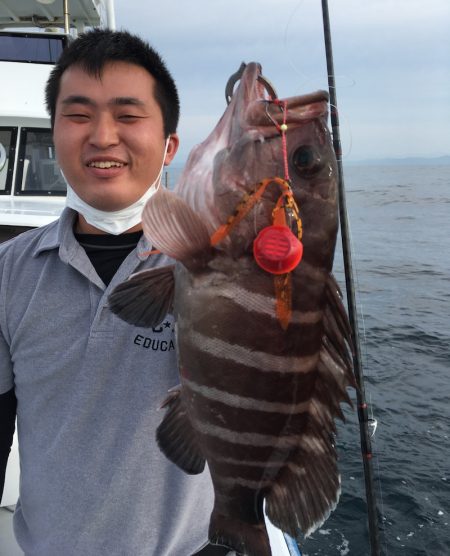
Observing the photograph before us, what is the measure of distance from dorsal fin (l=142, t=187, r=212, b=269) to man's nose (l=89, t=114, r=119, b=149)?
17.9 inches

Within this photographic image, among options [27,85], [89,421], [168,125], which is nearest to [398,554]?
[89,421]

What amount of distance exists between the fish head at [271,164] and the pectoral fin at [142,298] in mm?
217

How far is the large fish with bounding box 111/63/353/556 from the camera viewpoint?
4.33 feet

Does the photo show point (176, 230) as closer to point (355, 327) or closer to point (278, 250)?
point (278, 250)

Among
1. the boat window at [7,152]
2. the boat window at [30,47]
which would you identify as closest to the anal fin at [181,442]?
the boat window at [7,152]

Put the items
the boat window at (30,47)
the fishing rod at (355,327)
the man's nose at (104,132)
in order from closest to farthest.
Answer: the man's nose at (104,132)
the fishing rod at (355,327)
the boat window at (30,47)

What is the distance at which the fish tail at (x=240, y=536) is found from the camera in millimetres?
1481

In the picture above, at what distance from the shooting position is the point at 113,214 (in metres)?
1.91

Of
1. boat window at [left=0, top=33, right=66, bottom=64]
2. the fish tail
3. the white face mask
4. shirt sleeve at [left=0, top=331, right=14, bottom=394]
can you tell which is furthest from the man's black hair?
boat window at [left=0, top=33, right=66, bottom=64]

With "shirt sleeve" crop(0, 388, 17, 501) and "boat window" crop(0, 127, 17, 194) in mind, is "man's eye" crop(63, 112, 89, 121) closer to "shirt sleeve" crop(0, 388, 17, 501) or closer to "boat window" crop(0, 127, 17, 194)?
"shirt sleeve" crop(0, 388, 17, 501)

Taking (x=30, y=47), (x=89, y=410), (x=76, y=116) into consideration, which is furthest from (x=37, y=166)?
(x=89, y=410)

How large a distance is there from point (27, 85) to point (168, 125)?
653 cm

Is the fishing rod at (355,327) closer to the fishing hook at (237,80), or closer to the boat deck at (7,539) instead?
the fishing hook at (237,80)

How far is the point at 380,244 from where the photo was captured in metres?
19.2
